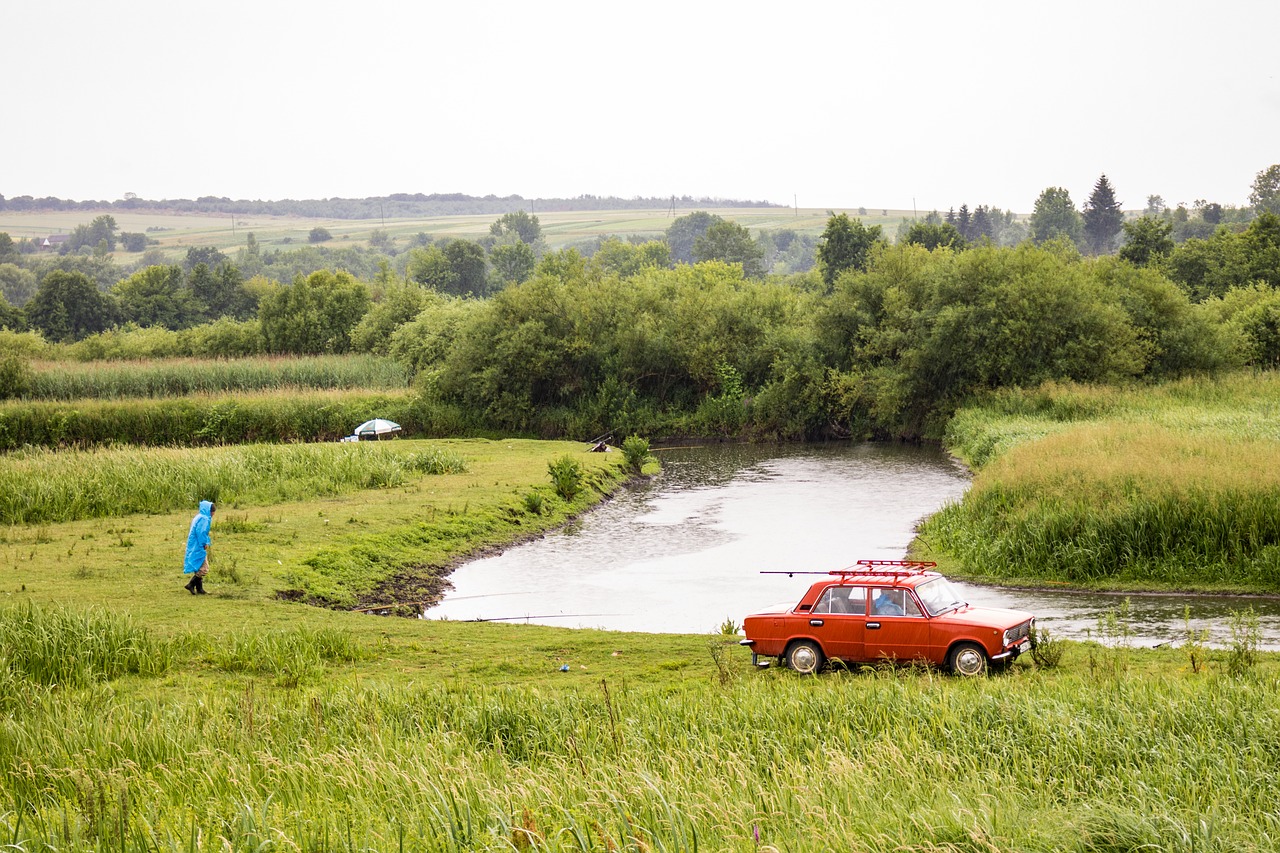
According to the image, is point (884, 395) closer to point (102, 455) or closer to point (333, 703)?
point (102, 455)

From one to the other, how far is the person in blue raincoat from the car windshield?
Result: 1401cm

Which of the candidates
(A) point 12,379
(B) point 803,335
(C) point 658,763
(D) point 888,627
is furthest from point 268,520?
(B) point 803,335

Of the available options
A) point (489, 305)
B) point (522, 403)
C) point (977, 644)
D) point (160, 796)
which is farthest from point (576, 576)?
point (489, 305)

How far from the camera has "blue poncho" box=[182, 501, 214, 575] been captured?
22547 mm

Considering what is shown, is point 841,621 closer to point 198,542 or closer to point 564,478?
point 198,542

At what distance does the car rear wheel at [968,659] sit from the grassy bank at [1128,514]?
1014 centimetres

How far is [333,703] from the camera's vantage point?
44.0 feet

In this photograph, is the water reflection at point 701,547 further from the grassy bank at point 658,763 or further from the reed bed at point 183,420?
the reed bed at point 183,420

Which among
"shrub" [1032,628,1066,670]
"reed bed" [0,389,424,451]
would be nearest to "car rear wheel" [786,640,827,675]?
"shrub" [1032,628,1066,670]

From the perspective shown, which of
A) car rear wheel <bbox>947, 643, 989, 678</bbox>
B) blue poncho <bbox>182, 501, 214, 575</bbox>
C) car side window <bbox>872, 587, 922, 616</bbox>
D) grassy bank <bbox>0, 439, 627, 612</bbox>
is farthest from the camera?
grassy bank <bbox>0, 439, 627, 612</bbox>

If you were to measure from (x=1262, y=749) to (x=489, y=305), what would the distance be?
6374 centimetres

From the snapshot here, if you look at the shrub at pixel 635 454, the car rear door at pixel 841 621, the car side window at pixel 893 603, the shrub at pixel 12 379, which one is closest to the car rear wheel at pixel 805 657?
the car rear door at pixel 841 621

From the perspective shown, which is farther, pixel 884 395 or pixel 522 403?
pixel 522 403

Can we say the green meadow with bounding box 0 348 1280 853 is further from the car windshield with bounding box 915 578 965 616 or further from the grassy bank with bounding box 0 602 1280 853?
the car windshield with bounding box 915 578 965 616
